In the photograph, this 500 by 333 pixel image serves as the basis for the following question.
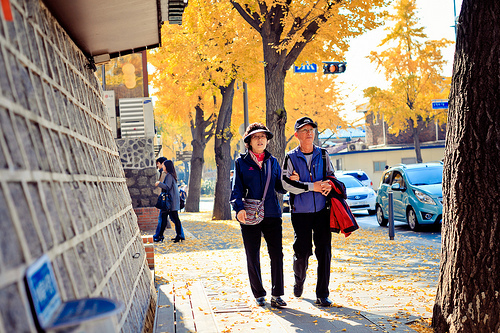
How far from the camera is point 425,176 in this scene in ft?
46.6

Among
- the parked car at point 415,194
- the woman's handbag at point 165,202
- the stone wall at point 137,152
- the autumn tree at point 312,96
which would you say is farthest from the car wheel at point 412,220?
the autumn tree at point 312,96

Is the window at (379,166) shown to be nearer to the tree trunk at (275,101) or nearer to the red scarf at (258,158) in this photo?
the tree trunk at (275,101)

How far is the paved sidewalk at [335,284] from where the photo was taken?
5148 millimetres

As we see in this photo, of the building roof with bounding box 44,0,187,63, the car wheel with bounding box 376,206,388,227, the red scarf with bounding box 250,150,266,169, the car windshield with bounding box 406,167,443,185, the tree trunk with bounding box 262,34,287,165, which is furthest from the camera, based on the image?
the car wheel with bounding box 376,206,388,227

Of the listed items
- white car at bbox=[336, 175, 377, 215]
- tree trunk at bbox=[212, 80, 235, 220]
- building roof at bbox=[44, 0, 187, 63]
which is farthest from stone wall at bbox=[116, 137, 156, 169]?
building roof at bbox=[44, 0, 187, 63]

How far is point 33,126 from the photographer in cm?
218

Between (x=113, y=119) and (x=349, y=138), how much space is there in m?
54.5

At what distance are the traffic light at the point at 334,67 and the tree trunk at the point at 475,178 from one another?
417 inches

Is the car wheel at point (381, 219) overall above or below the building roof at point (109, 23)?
below

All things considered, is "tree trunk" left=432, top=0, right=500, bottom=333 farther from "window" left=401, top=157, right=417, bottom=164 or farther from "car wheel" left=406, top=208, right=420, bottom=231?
"window" left=401, top=157, right=417, bottom=164

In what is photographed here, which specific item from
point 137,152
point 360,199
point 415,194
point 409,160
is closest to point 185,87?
point 137,152

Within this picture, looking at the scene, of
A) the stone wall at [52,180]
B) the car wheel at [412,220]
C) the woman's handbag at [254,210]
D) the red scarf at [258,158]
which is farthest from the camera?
the car wheel at [412,220]

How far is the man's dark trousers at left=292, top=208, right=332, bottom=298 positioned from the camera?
229 inches

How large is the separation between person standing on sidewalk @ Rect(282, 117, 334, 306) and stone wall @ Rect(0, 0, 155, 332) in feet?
6.86
